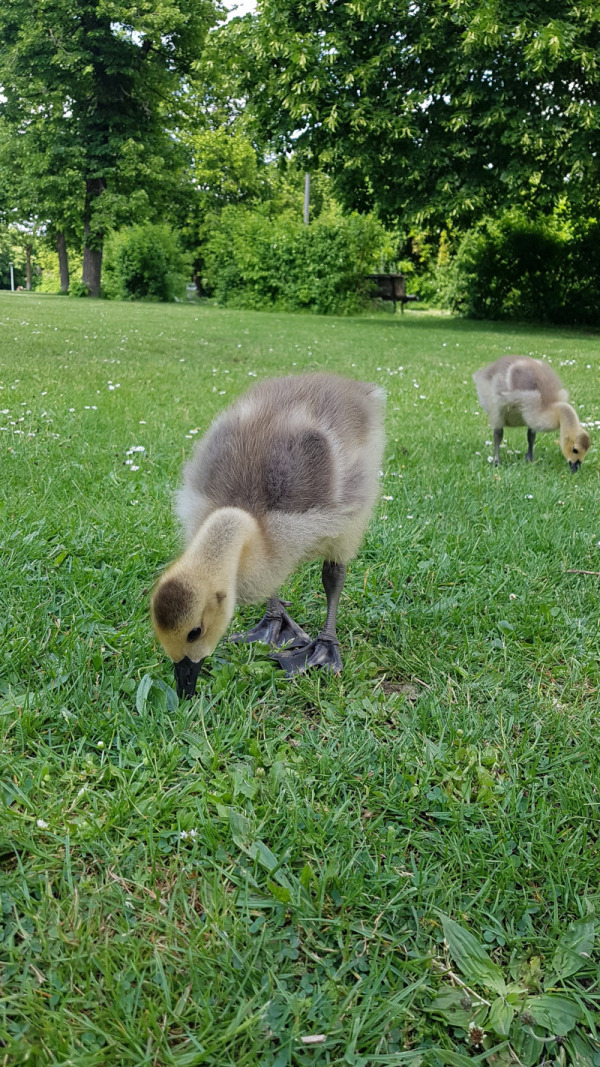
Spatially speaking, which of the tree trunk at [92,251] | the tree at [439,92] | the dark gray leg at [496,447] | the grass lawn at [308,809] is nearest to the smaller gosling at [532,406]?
the dark gray leg at [496,447]

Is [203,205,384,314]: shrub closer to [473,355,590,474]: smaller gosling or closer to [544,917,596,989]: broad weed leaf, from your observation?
[473,355,590,474]: smaller gosling

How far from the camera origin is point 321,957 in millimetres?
1797

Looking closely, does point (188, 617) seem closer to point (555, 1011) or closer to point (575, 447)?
point (555, 1011)

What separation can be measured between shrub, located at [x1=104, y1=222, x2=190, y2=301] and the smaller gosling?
103ft

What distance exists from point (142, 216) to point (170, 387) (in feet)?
101

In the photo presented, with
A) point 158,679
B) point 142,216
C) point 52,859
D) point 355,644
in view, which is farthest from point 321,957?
point 142,216

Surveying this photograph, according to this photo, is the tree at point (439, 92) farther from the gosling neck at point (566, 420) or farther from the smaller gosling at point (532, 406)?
the gosling neck at point (566, 420)

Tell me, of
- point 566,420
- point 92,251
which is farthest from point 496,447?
point 92,251

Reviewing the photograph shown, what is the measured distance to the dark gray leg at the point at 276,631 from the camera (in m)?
3.20

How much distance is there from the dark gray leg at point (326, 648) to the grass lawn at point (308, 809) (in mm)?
83

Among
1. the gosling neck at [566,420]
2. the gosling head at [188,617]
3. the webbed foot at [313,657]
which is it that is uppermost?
the gosling neck at [566,420]

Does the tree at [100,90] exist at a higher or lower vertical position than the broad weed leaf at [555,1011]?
higher

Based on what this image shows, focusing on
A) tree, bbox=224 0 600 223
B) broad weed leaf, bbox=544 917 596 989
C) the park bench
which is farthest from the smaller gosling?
the park bench

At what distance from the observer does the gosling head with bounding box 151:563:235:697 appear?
7.46 feet
